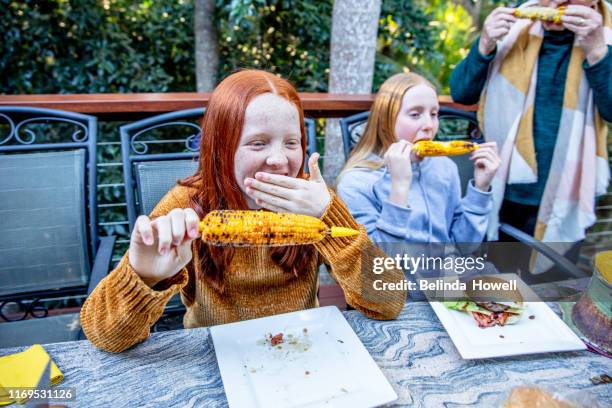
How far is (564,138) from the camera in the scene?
229cm

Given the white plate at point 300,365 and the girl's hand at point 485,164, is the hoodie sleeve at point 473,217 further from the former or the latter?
the white plate at point 300,365

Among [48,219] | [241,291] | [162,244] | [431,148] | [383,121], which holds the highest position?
[383,121]

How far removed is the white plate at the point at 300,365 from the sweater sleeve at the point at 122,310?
0.20 m

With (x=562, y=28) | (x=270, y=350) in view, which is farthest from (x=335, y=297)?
(x=562, y=28)

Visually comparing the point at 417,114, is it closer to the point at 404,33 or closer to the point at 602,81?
the point at 602,81

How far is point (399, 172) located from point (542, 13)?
3.86 feet

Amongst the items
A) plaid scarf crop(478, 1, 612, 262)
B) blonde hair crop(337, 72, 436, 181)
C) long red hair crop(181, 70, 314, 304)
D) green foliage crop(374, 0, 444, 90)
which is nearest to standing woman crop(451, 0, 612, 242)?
plaid scarf crop(478, 1, 612, 262)

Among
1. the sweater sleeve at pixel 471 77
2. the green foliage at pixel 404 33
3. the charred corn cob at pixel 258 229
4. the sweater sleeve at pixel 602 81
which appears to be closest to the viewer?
the charred corn cob at pixel 258 229

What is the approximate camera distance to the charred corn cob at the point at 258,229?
1126mm

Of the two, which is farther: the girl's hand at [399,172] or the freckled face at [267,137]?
the girl's hand at [399,172]

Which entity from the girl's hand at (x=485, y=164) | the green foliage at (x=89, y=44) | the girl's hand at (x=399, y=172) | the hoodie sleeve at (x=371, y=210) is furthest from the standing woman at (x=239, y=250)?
the green foliage at (x=89, y=44)

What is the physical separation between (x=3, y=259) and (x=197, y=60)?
378 cm

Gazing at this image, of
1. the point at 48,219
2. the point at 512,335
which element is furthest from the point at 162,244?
the point at 48,219

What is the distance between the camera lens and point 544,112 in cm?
233
